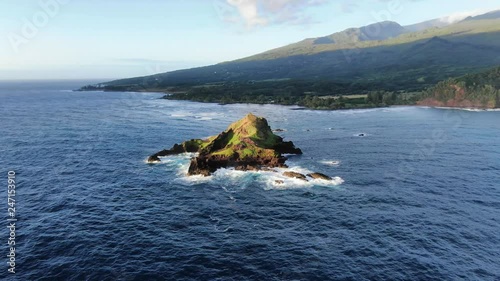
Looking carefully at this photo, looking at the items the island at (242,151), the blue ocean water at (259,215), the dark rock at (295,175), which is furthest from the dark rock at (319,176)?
the blue ocean water at (259,215)

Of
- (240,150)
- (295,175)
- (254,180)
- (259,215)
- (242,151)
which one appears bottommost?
(259,215)

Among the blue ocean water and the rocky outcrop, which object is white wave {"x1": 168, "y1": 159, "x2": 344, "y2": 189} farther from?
the rocky outcrop

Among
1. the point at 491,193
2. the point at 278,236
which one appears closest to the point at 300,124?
the point at 491,193

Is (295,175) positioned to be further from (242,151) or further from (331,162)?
(242,151)

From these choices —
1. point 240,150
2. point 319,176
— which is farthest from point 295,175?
point 240,150

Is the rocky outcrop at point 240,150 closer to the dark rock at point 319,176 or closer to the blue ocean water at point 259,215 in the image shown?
the blue ocean water at point 259,215

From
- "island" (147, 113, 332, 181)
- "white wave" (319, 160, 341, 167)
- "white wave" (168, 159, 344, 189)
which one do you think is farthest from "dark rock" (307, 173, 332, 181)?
"white wave" (319, 160, 341, 167)

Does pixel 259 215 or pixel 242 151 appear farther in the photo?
pixel 242 151
